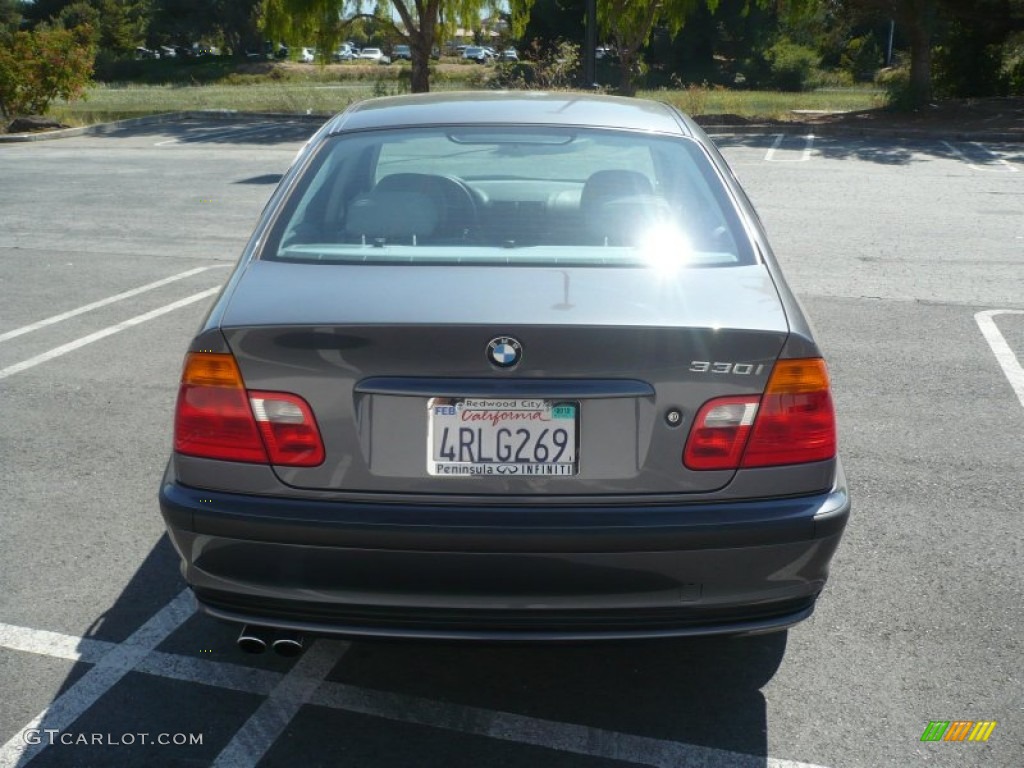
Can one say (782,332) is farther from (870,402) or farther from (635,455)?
(870,402)

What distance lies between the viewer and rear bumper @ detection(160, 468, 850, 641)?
2.67 meters

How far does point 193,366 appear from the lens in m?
2.86

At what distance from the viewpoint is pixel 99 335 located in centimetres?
713

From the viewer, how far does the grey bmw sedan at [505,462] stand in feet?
8.79

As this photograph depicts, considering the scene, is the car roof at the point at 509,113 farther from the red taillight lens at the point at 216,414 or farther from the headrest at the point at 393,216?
the red taillight lens at the point at 216,414

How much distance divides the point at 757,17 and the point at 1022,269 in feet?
169

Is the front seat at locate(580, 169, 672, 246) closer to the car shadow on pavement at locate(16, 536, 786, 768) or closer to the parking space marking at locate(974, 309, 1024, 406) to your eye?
the car shadow on pavement at locate(16, 536, 786, 768)

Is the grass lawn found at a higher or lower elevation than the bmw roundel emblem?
lower

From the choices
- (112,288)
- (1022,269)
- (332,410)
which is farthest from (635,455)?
(1022,269)

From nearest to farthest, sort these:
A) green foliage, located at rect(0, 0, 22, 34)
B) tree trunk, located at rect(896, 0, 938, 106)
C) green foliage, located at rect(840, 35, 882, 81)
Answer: tree trunk, located at rect(896, 0, 938, 106) < green foliage, located at rect(840, 35, 882, 81) < green foliage, located at rect(0, 0, 22, 34)

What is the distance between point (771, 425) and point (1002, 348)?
462 cm

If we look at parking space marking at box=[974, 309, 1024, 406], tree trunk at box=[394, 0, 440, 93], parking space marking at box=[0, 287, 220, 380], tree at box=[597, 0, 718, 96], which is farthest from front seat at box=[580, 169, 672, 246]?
tree at box=[597, 0, 718, 96]

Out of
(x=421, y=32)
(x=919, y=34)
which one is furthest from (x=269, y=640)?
(x=919, y=34)

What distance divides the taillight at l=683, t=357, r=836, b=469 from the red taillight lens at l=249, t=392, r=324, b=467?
922 millimetres
